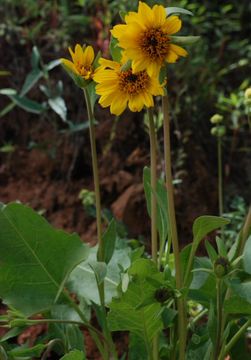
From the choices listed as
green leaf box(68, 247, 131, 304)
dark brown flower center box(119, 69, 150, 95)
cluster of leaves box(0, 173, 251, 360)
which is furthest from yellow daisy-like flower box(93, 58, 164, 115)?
green leaf box(68, 247, 131, 304)

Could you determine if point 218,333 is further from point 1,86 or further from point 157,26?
point 1,86

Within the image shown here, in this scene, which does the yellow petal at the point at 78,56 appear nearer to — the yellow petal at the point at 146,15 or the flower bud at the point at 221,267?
the yellow petal at the point at 146,15

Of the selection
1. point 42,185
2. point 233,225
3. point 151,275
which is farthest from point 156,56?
point 42,185

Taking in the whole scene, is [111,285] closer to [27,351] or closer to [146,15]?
[27,351]

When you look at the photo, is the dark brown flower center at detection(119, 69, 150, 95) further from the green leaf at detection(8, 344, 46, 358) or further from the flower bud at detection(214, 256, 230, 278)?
the green leaf at detection(8, 344, 46, 358)

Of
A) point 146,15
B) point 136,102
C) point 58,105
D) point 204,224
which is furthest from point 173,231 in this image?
point 58,105
